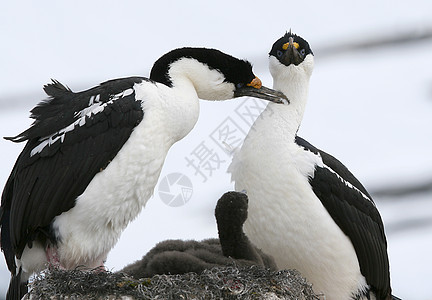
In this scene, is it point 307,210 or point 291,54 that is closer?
point 307,210

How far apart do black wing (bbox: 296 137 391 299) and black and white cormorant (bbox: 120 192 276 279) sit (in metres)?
0.58

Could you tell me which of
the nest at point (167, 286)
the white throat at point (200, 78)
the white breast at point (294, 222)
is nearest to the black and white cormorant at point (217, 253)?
the nest at point (167, 286)

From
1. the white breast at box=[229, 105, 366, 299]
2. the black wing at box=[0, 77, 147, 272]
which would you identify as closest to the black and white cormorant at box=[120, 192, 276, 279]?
the white breast at box=[229, 105, 366, 299]

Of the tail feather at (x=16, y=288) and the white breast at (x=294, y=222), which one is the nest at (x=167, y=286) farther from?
the white breast at (x=294, y=222)

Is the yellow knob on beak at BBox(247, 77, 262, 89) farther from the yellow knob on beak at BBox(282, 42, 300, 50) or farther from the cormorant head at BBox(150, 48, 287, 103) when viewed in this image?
the yellow knob on beak at BBox(282, 42, 300, 50)

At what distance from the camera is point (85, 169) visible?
3.89 m

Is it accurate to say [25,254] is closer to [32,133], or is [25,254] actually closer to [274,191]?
[32,133]

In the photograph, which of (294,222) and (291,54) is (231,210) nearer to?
(294,222)

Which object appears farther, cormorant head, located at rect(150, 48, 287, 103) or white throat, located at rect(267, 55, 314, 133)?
white throat, located at rect(267, 55, 314, 133)

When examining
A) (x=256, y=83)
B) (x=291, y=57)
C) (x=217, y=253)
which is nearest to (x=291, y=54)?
(x=291, y=57)

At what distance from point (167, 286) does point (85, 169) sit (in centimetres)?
76

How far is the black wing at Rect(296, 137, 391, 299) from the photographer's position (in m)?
4.55

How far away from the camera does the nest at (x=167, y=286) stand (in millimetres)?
3527

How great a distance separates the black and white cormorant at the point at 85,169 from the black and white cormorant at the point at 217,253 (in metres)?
0.26
